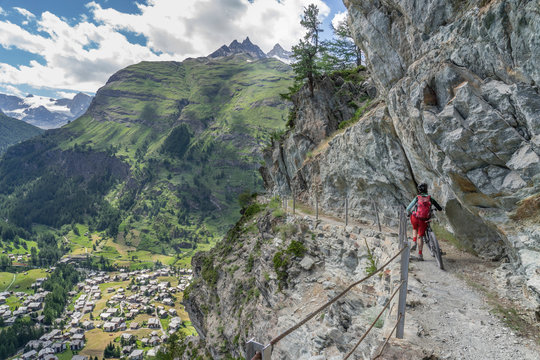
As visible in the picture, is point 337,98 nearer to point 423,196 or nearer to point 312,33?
point 312,33

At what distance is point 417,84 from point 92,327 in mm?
154112

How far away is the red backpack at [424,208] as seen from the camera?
35.4 ft

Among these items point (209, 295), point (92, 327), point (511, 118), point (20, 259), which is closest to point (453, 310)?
point (511, 118)

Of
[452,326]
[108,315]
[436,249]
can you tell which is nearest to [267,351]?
[452,326]

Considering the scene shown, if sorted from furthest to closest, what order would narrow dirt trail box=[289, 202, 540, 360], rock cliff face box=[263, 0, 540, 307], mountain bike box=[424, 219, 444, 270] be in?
mountain bike box=[424, 219, 444, 270] < rock cliff face box=[263, 0, 540, 307] < narrow dirt trail box=[289, 202, 540, 360]

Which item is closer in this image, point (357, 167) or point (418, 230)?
point (418, 230)

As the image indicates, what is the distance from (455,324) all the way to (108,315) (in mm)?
155988

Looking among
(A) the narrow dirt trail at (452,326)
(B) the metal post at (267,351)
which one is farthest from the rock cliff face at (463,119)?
(B) the metal post at (267,351)

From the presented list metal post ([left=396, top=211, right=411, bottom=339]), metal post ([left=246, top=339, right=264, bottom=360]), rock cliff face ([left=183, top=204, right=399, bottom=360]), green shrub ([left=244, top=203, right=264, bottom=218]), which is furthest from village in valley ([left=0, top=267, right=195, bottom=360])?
metal post ([left=246, top=339, right=264, bottom=360])

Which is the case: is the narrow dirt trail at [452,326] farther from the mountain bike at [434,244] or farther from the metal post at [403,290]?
the mountain bike at [434,244]

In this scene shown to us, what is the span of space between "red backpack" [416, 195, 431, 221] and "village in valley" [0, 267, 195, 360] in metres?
92.2

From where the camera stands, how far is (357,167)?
2378 cm

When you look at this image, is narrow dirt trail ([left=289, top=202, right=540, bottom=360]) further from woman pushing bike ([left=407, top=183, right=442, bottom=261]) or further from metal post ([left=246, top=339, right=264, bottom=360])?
metal post ([left=246, top=339, right=264, bottom=360])

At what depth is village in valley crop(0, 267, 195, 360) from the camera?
106375 mm
